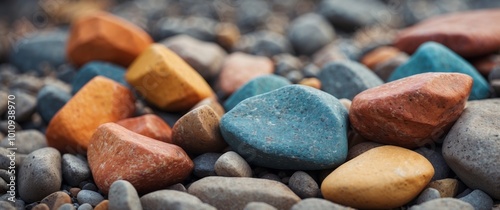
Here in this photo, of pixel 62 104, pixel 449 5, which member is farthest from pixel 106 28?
pixel 449 5

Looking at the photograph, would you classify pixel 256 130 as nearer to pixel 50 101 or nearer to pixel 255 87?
pixel 255 87

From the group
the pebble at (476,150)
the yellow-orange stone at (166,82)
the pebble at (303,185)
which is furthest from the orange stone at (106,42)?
the pebble at (476,150)

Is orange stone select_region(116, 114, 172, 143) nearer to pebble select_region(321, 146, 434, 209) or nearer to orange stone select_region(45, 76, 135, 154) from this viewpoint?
orange stone select_region(45, 76, 135, 154)

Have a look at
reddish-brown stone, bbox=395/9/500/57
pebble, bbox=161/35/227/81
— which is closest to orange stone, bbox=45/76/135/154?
pebble, bbox=161/35/227/81

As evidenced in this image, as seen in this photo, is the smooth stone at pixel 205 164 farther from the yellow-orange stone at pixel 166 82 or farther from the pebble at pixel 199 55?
the pebble at pixel 199 55

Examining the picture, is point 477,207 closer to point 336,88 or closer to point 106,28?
point 336,88

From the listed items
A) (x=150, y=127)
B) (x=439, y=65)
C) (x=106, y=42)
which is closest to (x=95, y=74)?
(x=106, y=42)
